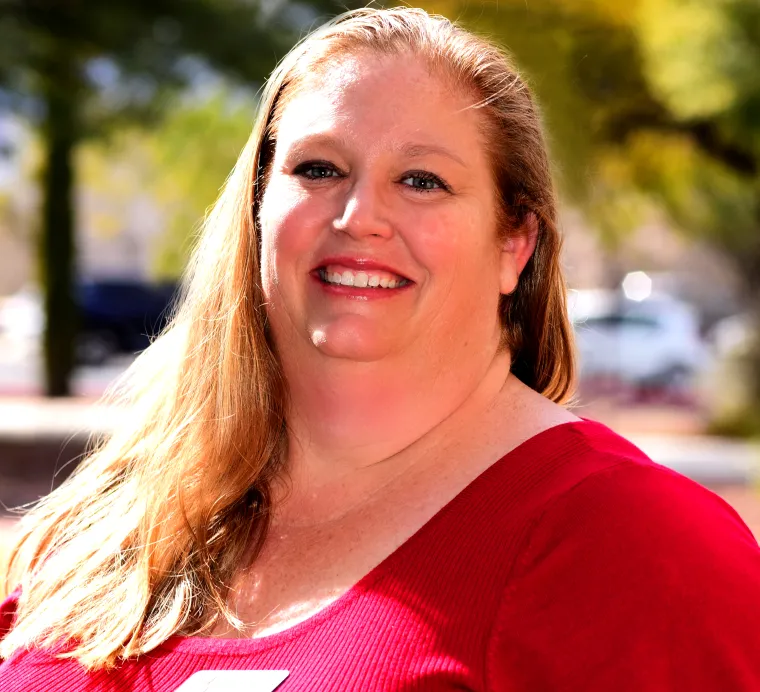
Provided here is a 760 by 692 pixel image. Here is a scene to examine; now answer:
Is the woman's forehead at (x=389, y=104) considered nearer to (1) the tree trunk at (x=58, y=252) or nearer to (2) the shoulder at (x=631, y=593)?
(2) the shoulder at (x=631, y=593)

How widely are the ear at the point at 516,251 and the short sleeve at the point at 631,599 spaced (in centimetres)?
55

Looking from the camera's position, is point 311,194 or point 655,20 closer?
point 311,194

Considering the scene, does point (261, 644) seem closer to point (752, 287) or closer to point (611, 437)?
point (611, 437)

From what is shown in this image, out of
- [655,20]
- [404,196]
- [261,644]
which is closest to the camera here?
[261,644]

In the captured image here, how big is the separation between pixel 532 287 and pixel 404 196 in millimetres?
A: 376

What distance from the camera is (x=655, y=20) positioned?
1096cm

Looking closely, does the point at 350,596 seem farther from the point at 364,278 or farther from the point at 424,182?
the point at 424,182

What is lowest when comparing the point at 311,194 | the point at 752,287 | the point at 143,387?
the point at 752,287

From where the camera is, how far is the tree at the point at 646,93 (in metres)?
9.78

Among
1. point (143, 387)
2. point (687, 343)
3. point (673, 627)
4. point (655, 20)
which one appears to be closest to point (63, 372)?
point (655, 20)

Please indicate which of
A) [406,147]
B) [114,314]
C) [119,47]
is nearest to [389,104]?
[406,147]

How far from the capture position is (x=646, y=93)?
1339 centimetres

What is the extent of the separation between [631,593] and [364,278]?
0.71 m

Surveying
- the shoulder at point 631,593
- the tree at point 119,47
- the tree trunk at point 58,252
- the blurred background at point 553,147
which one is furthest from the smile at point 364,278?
the tree trunk at point 58,252
